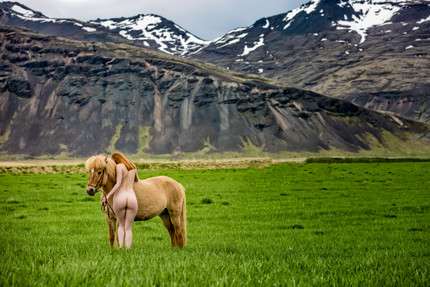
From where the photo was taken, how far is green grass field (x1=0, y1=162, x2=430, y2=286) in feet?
14.2

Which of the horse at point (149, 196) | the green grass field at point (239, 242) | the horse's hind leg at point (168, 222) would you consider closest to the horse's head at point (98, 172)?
the horse at point (149, 196)

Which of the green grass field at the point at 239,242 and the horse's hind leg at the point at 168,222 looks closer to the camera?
the green grass field at the point at 239,242

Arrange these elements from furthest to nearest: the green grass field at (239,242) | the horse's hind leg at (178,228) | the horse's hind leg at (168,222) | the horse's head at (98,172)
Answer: the horse's hind leg at (168,222)
the horse's hind leg at (178,228)
the horse's head at (98,172)
the green grass field at (239,242)

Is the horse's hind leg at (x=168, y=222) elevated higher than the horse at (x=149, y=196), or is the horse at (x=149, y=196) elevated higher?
the horse at (x=149, y=196)

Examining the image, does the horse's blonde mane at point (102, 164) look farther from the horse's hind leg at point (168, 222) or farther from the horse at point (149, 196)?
the horse's hind leg at point (168, 222)

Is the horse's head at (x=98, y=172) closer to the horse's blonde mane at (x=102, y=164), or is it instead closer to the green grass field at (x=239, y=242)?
the horse's blonde mane at (x=102, y=164)

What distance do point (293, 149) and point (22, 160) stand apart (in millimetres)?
142147

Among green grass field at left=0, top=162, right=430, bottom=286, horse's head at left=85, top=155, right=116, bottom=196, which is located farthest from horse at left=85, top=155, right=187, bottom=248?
green grass field at left=0, top=162, right=430, bottom=286

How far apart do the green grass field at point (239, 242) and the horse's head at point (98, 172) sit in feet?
4.91

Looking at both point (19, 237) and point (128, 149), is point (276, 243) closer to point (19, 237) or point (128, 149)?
point (19, 237)

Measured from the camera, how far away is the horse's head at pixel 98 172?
8164mm

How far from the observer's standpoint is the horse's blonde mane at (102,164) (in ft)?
27.2

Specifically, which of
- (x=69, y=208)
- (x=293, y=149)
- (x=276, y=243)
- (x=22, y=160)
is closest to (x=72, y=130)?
(x=22, y=160)

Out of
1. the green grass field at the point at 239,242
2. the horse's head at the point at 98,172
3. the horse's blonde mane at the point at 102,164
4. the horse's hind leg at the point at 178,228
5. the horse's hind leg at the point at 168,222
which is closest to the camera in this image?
the green grass field at the point at 239,242
